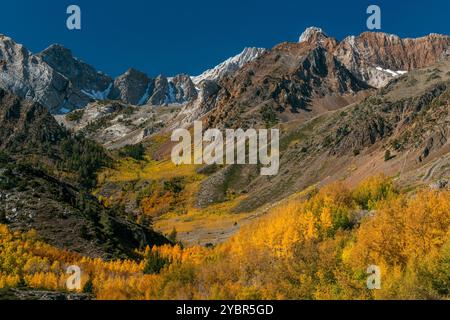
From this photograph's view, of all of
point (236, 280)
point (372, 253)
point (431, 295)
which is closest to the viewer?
point (431, 295)

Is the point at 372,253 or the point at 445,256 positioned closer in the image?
the point at 445,256

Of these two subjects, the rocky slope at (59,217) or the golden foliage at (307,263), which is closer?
the golden foliage at (307,263)

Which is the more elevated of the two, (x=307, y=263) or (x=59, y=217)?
(x=59, y=217)

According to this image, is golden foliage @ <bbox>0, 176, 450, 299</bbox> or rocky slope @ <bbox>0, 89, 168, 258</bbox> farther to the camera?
rocky slope @ <bbox>0, 89, 168, 258</bbox>

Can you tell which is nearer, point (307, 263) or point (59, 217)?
point (307, 263)

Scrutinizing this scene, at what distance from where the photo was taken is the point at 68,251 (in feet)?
359

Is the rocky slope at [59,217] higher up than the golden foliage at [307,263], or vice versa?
the rocky slope at [59,217]

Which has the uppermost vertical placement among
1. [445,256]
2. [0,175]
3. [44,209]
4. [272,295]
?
[0,175]

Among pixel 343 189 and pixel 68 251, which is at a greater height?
pixel 343 189

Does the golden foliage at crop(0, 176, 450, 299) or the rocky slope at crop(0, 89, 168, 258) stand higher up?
the rocky slope at crop(0, 89, 168, 258)

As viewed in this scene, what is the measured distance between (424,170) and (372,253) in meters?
73.4

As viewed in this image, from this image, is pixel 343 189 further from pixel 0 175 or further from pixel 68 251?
pixel 0 175
